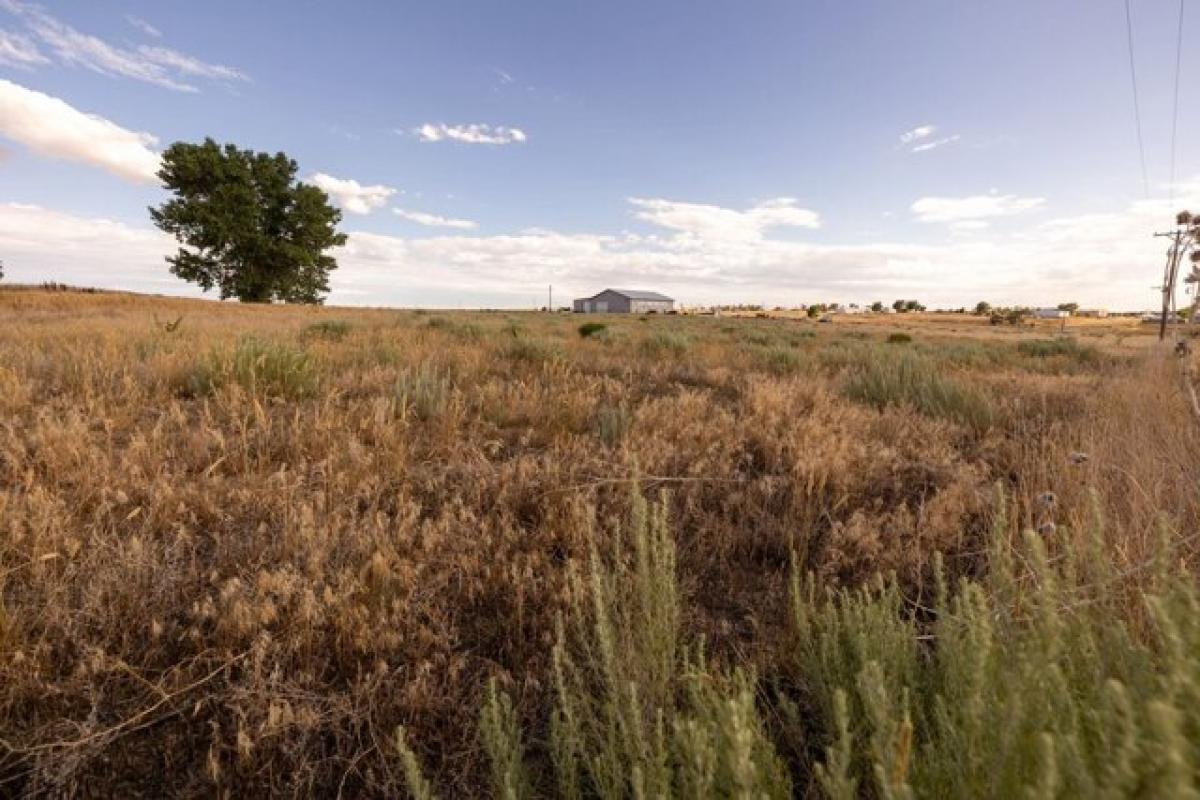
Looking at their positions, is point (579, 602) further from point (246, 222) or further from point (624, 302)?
point (624, 302)

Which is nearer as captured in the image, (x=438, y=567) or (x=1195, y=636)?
(x=1195, y=636)

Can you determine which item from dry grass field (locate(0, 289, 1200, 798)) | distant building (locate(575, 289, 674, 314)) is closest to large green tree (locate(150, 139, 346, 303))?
dry grass field (locate(0, 289, 1200, 798))

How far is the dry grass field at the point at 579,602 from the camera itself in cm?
105

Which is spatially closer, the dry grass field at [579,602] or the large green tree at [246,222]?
the dry grass field at [579,602]

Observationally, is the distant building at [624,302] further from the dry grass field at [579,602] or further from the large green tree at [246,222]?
Result: the dry grass field at [579,602]

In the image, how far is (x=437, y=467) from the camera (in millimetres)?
3217

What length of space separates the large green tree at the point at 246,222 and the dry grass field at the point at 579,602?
33375mm

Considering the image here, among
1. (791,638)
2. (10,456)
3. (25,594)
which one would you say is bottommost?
(791,638)

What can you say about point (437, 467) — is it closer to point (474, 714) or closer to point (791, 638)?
point (474, 714)

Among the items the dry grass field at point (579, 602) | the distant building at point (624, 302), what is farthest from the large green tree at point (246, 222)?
the distant building at point (624, 302)

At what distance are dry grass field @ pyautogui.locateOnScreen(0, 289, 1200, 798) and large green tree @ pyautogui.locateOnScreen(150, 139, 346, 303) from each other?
33375mm

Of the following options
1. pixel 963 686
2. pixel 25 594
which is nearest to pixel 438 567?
pixel 25 594

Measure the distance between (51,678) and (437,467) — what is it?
1.77 metres

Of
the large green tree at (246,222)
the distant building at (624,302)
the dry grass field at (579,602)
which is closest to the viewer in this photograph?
the dry grass field at (579,602)
